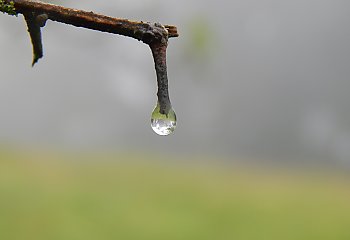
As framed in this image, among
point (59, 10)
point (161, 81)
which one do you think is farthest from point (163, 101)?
point (59, 10)

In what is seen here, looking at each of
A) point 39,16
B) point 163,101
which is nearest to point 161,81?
point 163,101

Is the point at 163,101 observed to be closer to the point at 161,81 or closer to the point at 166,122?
the point at 161,81

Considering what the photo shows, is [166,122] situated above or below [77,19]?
below

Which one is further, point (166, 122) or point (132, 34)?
point (166, 122)

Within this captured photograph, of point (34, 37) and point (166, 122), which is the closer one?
point (34, 37)

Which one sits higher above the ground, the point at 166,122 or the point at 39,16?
the point at 39,16

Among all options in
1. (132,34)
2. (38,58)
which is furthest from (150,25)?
(38,58)

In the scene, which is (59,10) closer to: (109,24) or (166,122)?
(109,24)
